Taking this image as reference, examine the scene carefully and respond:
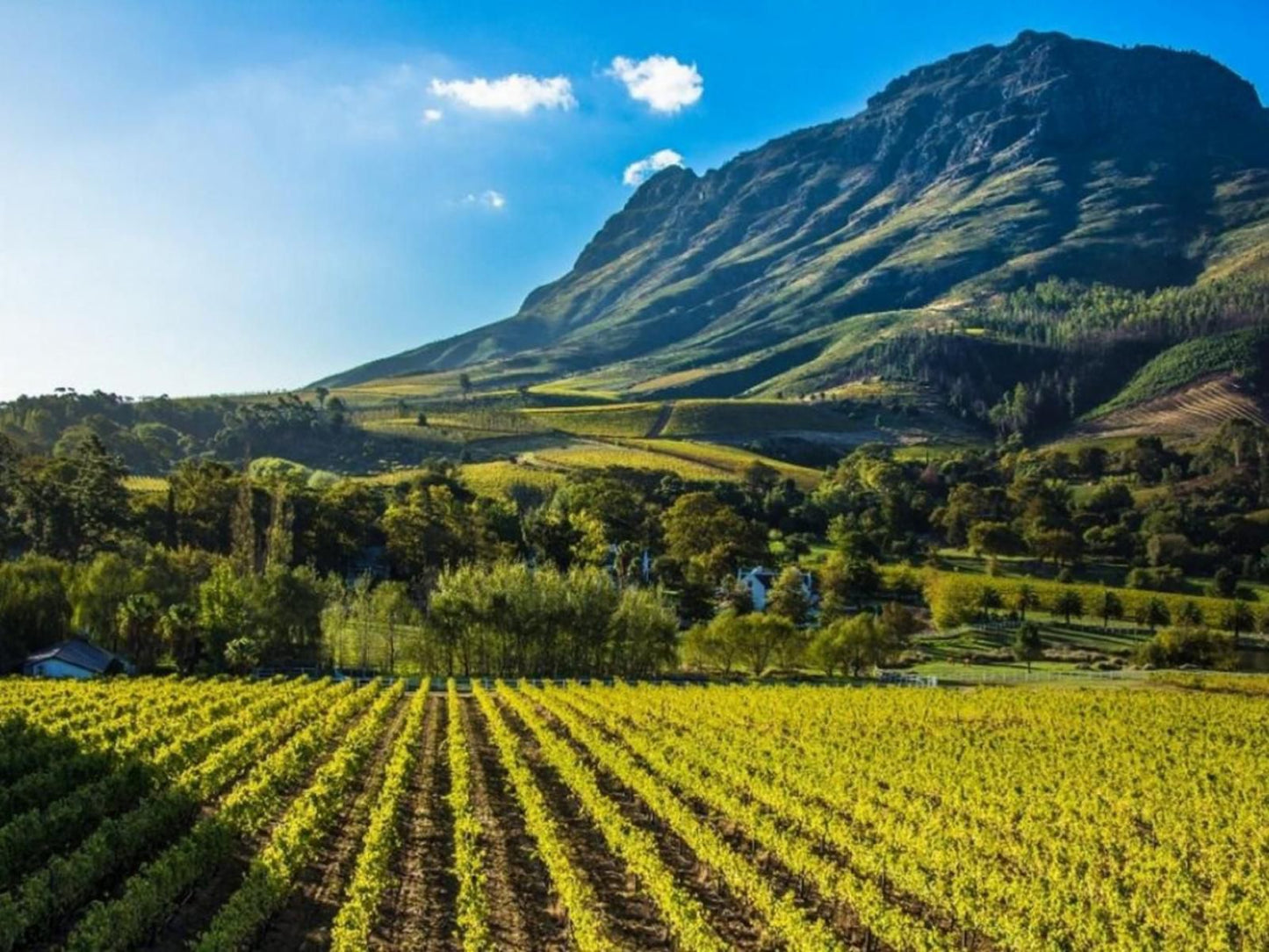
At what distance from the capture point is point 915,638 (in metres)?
105

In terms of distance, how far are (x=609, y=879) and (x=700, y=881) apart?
7.73 feet

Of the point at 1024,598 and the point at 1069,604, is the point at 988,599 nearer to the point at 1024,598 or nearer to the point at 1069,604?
the point at 1024,598

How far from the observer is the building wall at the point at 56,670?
2817 inches

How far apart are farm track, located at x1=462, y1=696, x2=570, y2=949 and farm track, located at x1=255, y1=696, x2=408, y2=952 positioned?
3590mm

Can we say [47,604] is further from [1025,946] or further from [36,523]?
[1025,946]

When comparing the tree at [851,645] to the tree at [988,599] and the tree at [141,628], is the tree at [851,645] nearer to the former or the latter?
the tree at [988,599]

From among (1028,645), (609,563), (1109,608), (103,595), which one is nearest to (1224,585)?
(1109,608)

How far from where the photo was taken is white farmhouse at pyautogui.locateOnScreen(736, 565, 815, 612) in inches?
4540

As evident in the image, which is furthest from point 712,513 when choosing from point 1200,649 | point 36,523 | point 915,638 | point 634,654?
point 36,523

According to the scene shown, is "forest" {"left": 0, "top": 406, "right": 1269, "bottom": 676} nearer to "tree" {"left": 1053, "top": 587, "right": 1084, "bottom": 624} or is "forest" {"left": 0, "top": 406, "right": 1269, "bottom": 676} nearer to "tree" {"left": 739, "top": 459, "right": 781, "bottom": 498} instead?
"tree" {"left": 1053, "top": 587, "right": 1084, "bottom": 624}

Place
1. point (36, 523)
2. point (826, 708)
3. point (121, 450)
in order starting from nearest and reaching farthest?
point (826, 708) → point (36, 523) → point (121, 450)

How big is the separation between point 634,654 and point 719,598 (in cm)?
3113

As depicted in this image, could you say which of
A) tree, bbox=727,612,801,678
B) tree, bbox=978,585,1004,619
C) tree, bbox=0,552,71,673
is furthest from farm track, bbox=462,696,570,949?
tree, bbox=978,585,1004,619

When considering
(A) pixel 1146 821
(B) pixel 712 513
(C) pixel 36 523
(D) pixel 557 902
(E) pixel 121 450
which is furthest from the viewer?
(E) pixel 121 450
